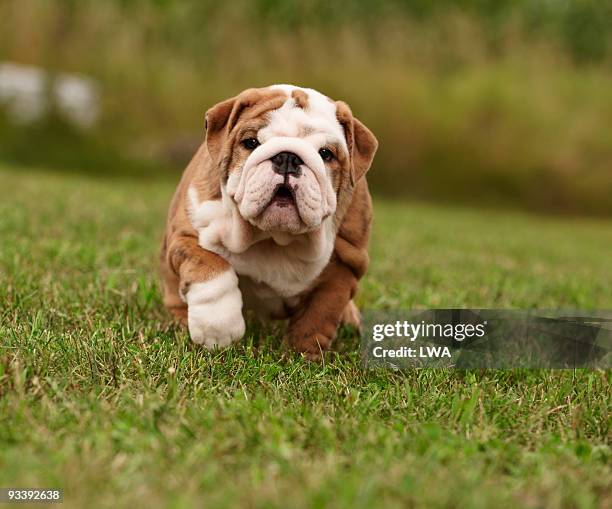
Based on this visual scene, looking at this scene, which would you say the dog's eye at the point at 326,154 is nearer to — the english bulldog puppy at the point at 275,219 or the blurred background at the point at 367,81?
the english bulldog puppy at the point at 275,219

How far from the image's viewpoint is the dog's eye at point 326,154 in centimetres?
219

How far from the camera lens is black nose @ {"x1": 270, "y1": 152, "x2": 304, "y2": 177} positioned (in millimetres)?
2072

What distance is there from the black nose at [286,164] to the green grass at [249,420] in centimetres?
53

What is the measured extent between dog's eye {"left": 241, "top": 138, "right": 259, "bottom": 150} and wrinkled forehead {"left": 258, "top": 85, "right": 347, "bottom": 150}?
1.0 inches

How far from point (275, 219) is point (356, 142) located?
406 mm

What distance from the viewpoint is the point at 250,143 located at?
2.19 m

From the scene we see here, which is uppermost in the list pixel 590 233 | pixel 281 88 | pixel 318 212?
pixel 281 88

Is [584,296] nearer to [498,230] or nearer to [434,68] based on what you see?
[498,230]

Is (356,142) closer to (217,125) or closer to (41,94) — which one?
(217,125)

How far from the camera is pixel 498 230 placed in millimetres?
8680

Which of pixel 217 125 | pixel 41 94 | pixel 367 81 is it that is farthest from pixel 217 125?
pixel 367 81

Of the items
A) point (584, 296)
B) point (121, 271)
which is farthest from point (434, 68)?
point (121, 271)

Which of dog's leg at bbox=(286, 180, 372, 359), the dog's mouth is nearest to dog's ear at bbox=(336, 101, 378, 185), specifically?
dog's leg at bbox=(286, 180, 372, 359)

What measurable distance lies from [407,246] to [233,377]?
12.7ft
